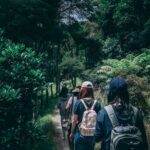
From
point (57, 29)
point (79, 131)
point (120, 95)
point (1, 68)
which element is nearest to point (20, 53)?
point (1, 68)

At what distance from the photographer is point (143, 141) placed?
532 centimetres

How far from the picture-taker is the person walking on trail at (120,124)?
5277 millimetres

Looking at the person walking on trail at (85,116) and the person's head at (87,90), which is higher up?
the person's head at (87,90)

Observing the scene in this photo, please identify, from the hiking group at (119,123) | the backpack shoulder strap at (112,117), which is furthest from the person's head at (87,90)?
the backpack shoulder strap at (112,117)

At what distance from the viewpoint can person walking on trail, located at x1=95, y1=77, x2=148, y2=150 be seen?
17.3ft

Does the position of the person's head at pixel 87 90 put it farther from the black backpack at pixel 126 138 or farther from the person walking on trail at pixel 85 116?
the black backpack at pixel 126 138

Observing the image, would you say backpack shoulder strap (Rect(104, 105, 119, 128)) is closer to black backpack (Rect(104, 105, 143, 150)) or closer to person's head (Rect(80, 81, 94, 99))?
black backpack (Rect(104, 105, 143, 150))

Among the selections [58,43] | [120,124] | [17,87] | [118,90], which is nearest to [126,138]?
[120,124]

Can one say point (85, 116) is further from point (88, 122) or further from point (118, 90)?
point (118, 90)

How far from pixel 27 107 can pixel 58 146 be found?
4.00 m

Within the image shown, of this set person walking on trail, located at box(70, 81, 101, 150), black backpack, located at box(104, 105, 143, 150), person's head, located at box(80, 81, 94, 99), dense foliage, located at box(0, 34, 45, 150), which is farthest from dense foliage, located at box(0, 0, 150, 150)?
black backpack, located at box(104, 105, 143, 150)

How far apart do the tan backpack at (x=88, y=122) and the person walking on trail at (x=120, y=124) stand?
6.76ft

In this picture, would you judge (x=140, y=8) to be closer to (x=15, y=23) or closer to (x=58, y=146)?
(x=15, y=23)

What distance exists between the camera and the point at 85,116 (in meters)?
7.64
